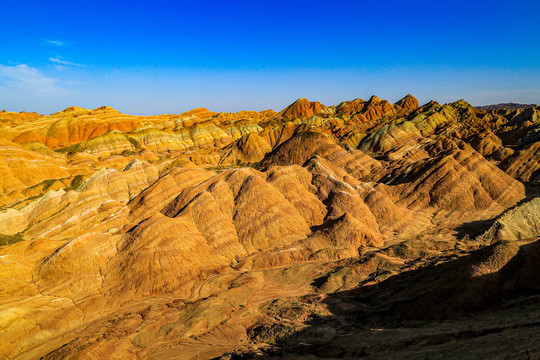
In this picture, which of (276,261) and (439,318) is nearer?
(439,318)

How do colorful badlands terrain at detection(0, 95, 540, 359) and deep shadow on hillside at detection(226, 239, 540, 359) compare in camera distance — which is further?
colorful badlands terrain at detection(0, 95, 540, 359)

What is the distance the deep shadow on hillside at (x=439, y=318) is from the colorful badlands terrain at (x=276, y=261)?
14cm

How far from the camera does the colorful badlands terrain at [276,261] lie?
23250 millimetres

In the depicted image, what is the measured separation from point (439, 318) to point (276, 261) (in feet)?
66.6

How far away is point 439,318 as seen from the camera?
2317 centimetres

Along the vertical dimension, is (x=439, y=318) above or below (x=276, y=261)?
above

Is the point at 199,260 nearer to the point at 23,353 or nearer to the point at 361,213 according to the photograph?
the point at 23,353

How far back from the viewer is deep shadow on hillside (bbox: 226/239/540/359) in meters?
17.6

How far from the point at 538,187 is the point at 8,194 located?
342 feet

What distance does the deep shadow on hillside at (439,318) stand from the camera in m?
17.6

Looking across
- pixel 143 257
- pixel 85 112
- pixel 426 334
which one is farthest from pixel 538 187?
pixel 85 112

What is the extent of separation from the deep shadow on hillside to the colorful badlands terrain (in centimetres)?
14

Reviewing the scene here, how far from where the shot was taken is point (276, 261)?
3972 cm

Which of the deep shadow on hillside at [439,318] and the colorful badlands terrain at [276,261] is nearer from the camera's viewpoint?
the deep shadow on hillside at [439,318]
